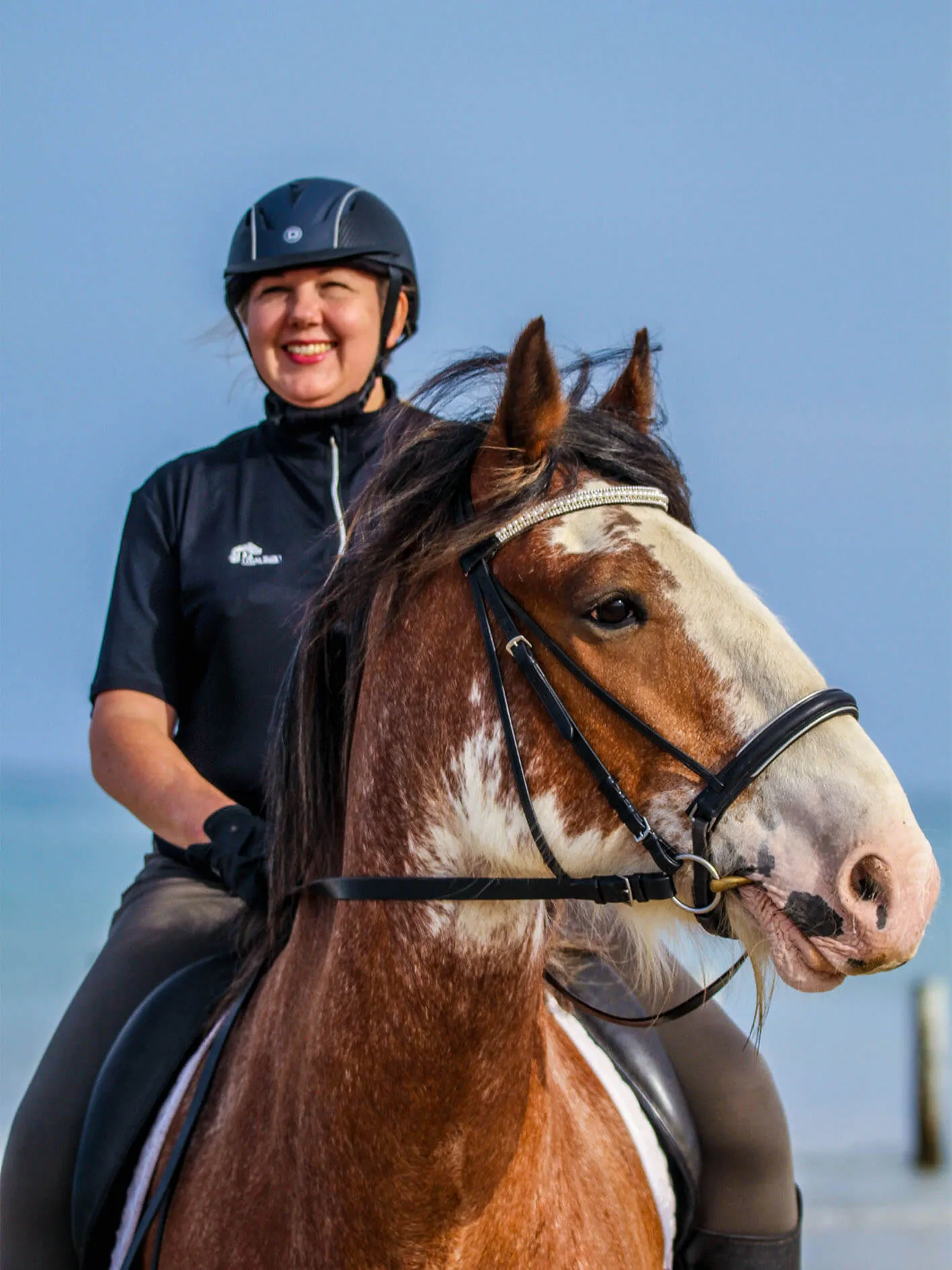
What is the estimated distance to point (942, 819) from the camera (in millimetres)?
50844

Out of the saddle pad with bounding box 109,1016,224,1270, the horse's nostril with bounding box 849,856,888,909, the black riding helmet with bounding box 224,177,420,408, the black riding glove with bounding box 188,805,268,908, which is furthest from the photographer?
the black riding helmet with bounding box 224,177,420,408

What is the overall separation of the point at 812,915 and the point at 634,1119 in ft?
4.05

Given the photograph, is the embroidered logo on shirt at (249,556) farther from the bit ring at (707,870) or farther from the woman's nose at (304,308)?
the bit ring at (707,870)

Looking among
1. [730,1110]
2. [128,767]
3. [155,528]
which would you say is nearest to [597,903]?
[730,1110]

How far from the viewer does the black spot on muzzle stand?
6.82ft

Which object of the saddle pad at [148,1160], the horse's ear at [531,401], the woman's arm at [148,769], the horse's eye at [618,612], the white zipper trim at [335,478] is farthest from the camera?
the white zipper trim at [335,478]

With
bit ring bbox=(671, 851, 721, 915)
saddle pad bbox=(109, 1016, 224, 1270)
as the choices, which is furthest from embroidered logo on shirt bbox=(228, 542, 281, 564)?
bit ring bbox=(671, 851, 721, 915)

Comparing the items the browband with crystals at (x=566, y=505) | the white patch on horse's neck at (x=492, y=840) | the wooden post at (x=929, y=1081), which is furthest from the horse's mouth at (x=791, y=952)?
the wooden post at (x=929, y=1081)

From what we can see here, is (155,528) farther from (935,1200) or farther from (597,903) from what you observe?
(935,1200)

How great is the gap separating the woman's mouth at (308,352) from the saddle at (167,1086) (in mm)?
2018

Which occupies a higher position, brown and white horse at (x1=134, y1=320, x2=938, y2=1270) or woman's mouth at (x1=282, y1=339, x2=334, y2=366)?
woman's mouth at (x1=282, y1=339, x2=334, y2=366)

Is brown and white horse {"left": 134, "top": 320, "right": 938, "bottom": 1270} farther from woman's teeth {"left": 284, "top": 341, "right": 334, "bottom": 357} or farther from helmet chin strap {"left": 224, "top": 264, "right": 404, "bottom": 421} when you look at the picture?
woman's teeth {"left": 284, "top": 341, "right": 334, "bottom": 357}

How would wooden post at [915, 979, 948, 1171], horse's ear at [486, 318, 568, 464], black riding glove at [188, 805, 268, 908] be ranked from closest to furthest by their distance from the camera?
horse's ear at [486, 318, 568, 464], black riding glove at [188, 805, 268, 908], wooden post at [915, 979, 948, 1171]

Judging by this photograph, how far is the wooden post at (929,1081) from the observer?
46.8 feet
